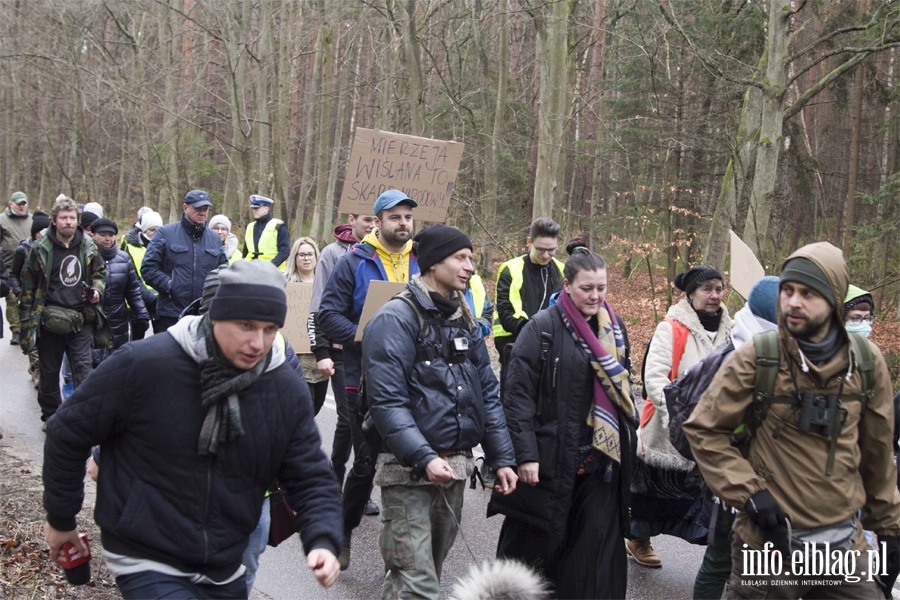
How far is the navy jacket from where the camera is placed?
2900 mm

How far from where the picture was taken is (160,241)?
8406mm

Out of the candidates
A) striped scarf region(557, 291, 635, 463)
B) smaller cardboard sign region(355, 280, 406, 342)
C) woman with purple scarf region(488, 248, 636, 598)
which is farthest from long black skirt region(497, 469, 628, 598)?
smaller cardboard sign region(355, 280, 406, 342)

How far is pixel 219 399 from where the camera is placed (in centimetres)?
293

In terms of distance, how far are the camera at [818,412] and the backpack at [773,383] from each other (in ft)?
0.10

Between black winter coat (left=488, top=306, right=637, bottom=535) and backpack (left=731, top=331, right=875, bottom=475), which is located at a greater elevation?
backpack (left=731, top=331, right=875, bottom=475)

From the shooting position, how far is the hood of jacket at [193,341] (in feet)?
9.71

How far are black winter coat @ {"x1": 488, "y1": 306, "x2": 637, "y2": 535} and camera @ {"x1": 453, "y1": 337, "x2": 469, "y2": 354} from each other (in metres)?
0.48

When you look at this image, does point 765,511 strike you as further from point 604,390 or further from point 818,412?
point 604,390

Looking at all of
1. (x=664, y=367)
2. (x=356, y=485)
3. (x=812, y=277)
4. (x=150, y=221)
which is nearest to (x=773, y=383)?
(x=812, y=277)

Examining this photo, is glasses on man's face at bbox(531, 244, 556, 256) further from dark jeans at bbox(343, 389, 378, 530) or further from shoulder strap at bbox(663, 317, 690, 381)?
dark jeans at bbox(343, 389, 378, 530)

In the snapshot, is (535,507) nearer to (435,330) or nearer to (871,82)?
(435,330)

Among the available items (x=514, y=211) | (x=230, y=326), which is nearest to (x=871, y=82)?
(x=514, y=211)

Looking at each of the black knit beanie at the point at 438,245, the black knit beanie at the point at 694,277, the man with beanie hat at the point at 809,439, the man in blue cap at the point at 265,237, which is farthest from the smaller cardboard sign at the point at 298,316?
the man with beanie hat at the point at 809,439

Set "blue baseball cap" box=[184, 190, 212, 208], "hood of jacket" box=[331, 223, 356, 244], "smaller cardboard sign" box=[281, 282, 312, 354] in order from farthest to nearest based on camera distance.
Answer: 1. "blue baseball cap" box=[184, 190, 212, 208]
2. "smaller cardboard sign" box=[281, 282, 312, 354]
3. "hood of jacket" box=[331, 223, 356, 244]
